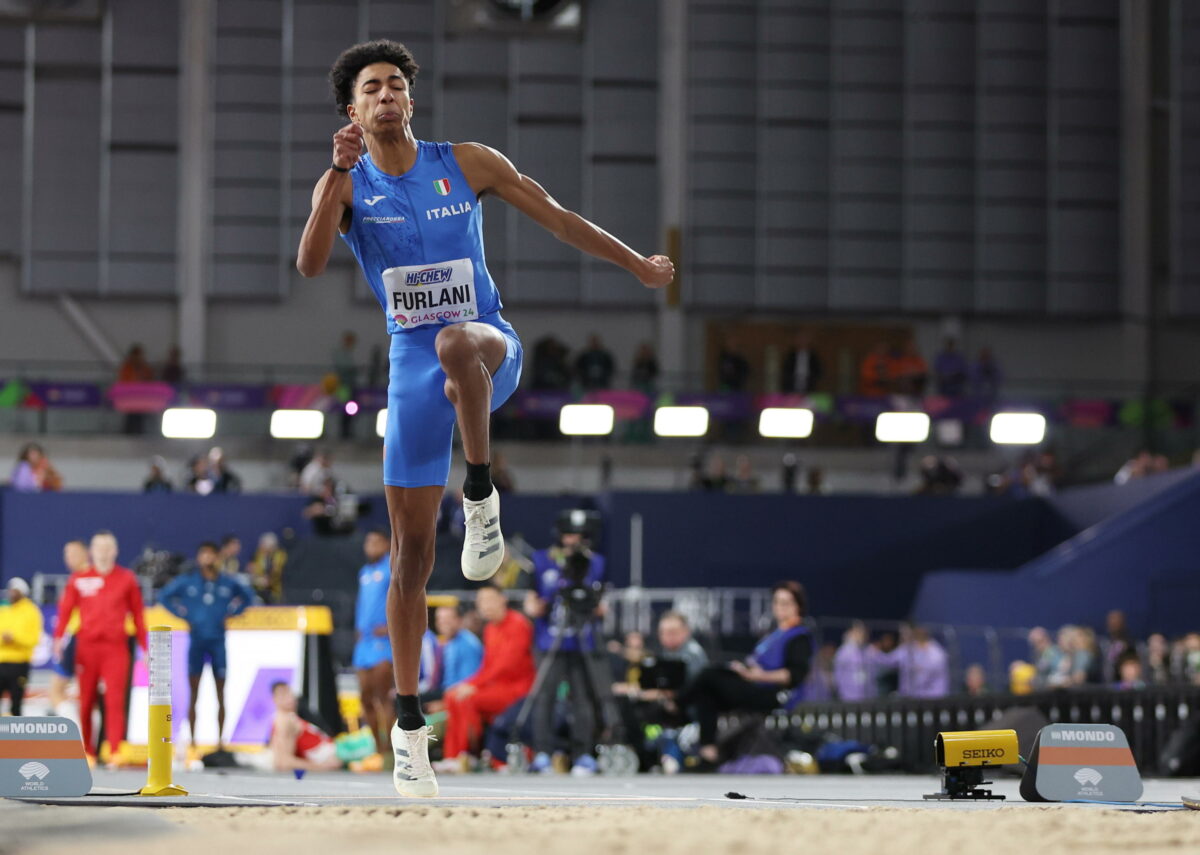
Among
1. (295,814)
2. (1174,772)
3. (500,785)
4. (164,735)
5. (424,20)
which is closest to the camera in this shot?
(295,814)

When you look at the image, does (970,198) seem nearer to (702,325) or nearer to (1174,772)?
(702,325)

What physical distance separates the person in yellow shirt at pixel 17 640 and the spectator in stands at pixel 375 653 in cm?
294

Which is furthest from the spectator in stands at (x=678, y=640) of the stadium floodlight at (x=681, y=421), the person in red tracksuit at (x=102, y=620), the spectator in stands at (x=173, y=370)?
the spectator in stands at (x=173, y=370)

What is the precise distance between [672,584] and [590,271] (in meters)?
6.40

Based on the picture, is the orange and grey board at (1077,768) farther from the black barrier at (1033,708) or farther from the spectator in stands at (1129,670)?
the spectator in stands at (1129,670)

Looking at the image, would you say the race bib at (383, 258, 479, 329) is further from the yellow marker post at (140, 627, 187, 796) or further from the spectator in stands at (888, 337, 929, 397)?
the spectator in stands at (888, 337, 929, 397)

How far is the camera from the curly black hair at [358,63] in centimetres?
576

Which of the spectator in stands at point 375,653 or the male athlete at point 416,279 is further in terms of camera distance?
the spectator in stands at point 375,653

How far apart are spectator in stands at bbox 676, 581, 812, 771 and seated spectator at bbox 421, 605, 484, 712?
166cm

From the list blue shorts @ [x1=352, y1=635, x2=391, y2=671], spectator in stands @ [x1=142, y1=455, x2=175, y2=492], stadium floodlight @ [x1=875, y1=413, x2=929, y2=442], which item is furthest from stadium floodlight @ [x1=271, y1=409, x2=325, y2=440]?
blue shorts @ [x1=352, y1=635, x2=391, y2=671]

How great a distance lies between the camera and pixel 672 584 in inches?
Answer: 870

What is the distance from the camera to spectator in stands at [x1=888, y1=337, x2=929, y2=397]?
23484 mm

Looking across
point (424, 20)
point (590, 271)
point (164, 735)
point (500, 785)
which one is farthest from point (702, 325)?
point (164, 735)

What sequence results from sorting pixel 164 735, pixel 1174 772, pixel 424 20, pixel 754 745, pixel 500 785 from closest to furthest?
pixel 164 735, pixel 500 785, pixel 1174 772, pixel 754 745, pixel 424 20
